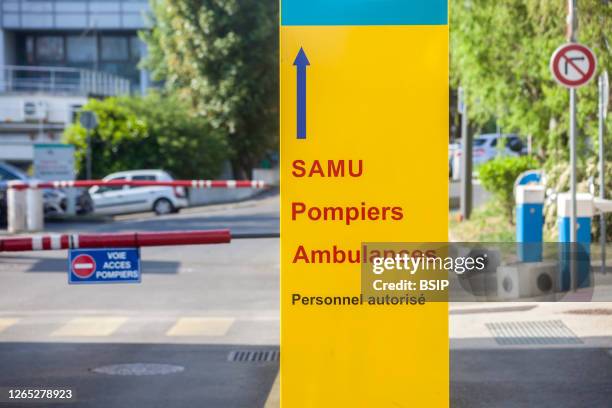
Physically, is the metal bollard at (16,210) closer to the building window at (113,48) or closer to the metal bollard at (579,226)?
the metal bollard at (579,226)

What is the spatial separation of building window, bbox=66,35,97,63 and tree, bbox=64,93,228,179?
13.5 meters

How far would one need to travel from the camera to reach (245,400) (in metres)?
8.27

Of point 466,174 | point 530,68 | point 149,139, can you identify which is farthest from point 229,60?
point 530,68

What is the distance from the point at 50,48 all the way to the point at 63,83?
5.57 meters

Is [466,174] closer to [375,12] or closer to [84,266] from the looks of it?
[84,266]

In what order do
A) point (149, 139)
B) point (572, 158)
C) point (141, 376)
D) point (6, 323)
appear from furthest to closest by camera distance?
point (149, 139)
point (572, 158)
point (6, 323)
point (141, 376)

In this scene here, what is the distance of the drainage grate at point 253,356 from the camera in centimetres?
1005

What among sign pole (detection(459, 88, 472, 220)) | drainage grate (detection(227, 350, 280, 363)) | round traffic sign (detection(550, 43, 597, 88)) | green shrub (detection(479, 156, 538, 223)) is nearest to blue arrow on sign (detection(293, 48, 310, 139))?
drainage grate (detection(227, 350, 280, 363))

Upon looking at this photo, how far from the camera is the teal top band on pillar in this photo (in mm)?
5219

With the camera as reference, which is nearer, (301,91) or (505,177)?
(301,91)

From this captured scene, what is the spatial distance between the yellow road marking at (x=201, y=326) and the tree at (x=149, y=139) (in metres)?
26.6

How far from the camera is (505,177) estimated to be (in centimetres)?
2242

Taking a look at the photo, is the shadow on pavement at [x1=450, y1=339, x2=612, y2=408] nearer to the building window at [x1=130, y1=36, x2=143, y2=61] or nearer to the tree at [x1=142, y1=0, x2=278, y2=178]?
the tree at [x1=142, y1=0, x2=278, y2=178]

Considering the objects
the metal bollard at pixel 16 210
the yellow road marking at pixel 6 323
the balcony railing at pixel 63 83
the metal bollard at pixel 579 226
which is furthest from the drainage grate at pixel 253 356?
the balcony railing at pixel 63 83
